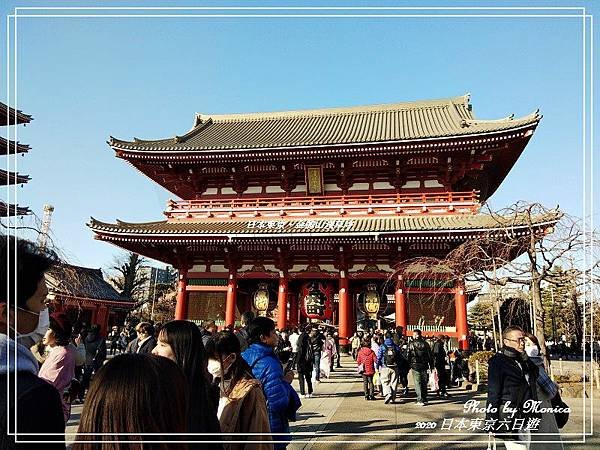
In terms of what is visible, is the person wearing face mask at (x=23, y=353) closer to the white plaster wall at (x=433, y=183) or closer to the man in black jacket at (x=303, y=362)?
the man in black jacket at (x=303, y=362)

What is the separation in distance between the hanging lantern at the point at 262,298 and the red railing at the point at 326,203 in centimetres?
328

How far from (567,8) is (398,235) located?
1123 cm

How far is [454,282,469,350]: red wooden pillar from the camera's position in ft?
48.8

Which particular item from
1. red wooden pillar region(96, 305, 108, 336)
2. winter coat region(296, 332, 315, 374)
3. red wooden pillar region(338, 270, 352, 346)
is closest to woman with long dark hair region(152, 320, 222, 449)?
winter coat region(296, 332, 315, 374)

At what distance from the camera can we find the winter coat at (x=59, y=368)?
13.5 ft

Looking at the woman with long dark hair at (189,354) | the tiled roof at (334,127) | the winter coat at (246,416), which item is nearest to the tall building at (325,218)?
the tiled roof at (334,127)

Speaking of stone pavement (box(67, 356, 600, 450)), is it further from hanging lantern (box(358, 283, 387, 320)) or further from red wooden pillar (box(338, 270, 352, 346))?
hanging lantern (box(358, 283, 387, 320))

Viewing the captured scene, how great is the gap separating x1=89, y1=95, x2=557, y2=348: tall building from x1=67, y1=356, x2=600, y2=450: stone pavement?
523 centimetres

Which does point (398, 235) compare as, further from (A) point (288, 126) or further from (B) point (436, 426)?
(A) point (288, 126)

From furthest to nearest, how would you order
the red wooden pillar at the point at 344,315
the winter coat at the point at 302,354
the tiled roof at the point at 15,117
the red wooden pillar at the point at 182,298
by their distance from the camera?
the red wooden pillar at the point at 182,298, the red wooden pillar at the point at 344,315, the winter coat at the point at 302,354, the tiled roof at the point at 15,117

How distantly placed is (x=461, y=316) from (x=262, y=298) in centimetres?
784

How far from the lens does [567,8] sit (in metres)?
3.31

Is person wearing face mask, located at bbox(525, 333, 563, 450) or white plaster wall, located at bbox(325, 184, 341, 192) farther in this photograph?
white plaster wall, located at bbox(325, 184, 341, 192)

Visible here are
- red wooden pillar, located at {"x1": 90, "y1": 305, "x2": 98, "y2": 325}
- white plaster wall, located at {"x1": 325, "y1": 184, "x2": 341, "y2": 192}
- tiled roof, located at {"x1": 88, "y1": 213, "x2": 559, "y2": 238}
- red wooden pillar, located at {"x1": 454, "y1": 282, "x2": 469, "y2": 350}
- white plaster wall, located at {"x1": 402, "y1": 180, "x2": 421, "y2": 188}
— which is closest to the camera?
tiled roof, located at {"x1": 88, "y1": 213, "x2": 559, "y2": 238}
